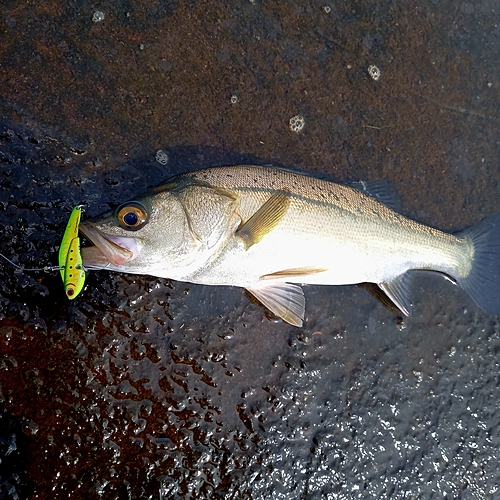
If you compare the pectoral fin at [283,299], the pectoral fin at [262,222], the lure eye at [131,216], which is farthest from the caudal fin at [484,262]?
the lure eye at [131,216]

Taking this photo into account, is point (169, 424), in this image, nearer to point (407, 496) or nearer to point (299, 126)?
point (407, 496)

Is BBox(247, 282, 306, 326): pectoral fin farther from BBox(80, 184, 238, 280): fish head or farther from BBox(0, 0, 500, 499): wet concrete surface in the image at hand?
BBox(80, 184, 238, 280): fish head

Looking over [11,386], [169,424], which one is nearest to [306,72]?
[169,424]

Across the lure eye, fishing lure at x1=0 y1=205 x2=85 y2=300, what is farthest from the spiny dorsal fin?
fishing lure at x1=0 y1=205 x2=85 y2=300

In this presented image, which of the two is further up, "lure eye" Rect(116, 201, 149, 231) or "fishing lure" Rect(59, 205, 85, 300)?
"lure eye" Rect(116, 201, 149, 231)

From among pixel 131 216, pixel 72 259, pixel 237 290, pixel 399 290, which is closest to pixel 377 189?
pixel 399 290
